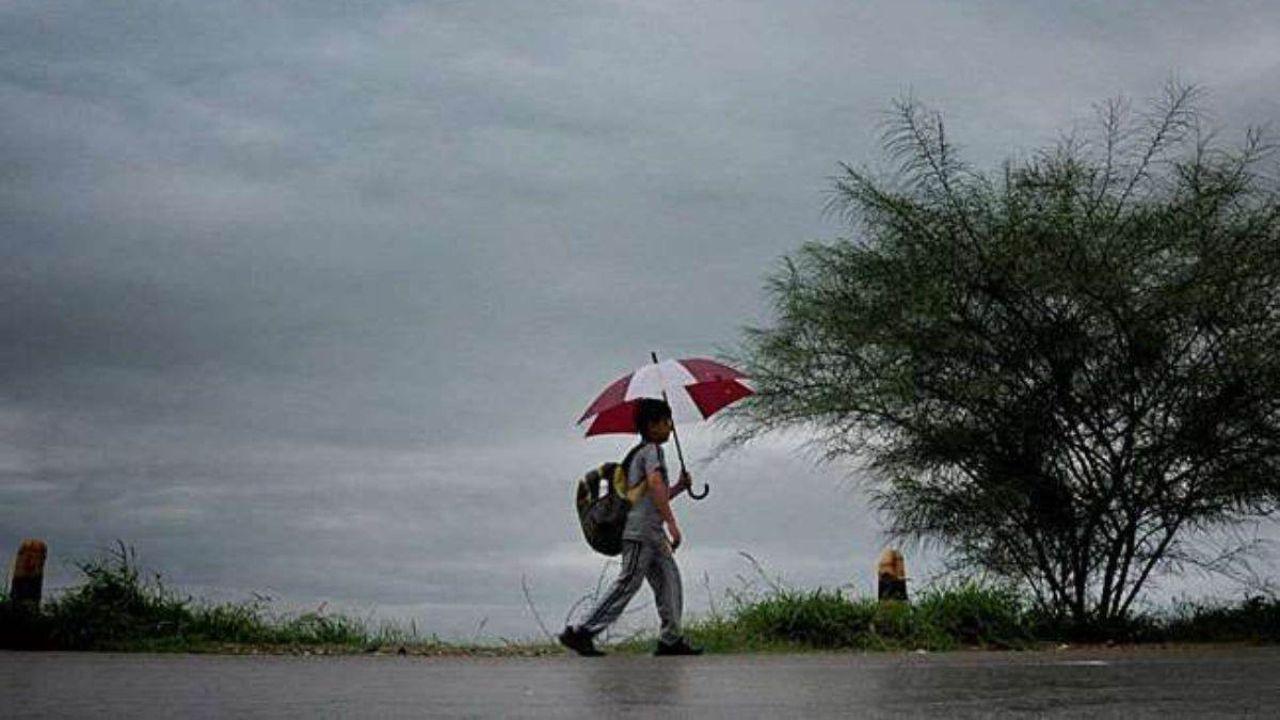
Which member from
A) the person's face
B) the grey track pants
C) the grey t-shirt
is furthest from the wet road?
the person's face

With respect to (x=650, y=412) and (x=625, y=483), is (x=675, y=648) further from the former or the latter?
(x=650, y=412)

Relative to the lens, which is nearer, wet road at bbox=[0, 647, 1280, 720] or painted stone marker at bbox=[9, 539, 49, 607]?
wet road at bbox=[0, 647, 1280, 720]

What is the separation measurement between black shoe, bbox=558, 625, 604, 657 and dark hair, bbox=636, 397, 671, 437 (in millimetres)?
1769

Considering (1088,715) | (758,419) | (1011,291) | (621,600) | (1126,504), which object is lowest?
(1088,715)

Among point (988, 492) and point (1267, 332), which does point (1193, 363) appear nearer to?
point (1267, 332)

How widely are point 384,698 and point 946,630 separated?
336 inches

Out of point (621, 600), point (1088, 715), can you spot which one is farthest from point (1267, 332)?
point (1088, 715)

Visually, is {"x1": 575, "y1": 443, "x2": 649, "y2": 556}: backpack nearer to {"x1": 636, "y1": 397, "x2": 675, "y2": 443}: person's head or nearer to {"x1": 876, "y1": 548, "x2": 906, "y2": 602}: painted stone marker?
{"x1": 636, "y1": 397, "x2": 675, "y2": 443}: person's head

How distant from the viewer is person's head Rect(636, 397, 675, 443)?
42.5 ft

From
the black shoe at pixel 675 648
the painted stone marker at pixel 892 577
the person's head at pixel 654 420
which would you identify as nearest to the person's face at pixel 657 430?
the person's head at pixel 654 420

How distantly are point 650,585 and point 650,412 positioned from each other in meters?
Result: 1.42

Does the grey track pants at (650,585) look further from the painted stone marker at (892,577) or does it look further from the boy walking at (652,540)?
the painted stone marker at (892,577)

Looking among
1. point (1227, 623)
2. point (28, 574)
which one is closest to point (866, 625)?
point (1227, 623)

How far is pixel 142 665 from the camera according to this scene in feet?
35.9
